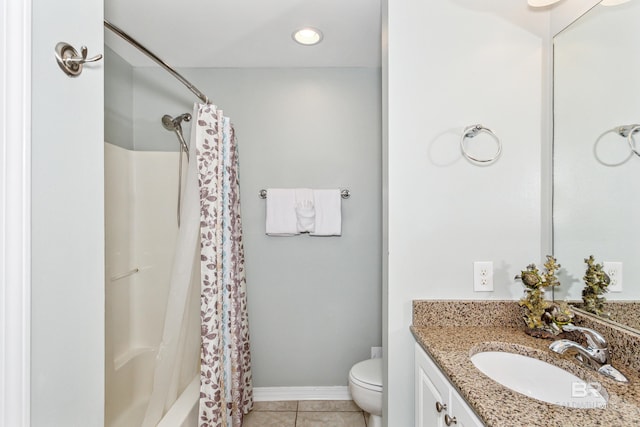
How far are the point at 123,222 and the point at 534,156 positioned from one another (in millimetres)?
2387

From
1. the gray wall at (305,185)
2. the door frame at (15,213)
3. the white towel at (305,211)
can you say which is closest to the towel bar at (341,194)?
the gray wall at (305,185)

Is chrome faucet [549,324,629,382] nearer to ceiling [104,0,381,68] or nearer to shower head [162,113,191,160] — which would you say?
ceiling [104,0,381,68]

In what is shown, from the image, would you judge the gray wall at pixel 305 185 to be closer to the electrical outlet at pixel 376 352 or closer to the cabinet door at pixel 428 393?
the electrical outlet at pixel 376 352

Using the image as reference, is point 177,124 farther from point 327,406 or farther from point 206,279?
point 327,406

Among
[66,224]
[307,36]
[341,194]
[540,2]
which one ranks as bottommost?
[66,224]

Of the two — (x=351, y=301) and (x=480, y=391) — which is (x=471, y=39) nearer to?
(x=480, y=391)

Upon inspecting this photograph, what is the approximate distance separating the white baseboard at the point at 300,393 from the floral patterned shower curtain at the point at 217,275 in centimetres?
48

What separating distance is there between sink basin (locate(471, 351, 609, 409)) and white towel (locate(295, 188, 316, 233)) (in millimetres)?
1375

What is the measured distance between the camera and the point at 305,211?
7.55ft

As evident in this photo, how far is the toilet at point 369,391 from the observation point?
5.79 feet

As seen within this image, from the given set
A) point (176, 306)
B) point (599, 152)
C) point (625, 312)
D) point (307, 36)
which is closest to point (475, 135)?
point (599, 152)

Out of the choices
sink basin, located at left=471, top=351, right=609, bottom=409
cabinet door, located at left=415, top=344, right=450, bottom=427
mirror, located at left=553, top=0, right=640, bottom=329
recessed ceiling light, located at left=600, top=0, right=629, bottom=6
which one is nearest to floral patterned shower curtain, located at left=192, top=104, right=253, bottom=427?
cabinet door, located at left=415, top=344, right=450, bottom=427

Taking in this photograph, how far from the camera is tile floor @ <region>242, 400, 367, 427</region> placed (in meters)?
2.12

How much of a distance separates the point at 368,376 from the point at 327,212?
1077 mm
